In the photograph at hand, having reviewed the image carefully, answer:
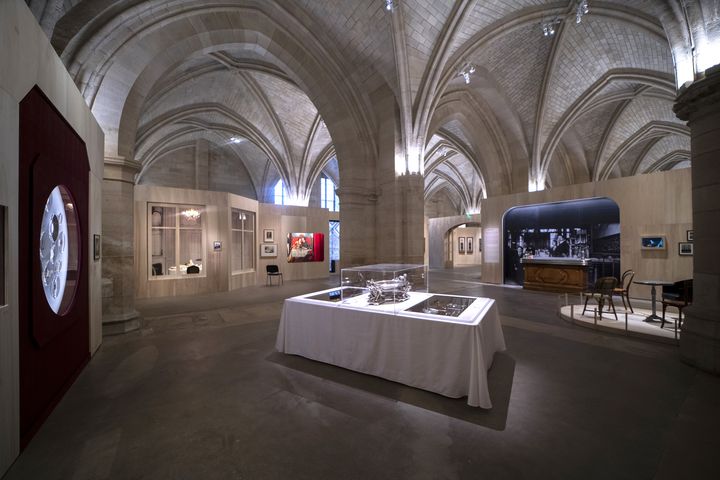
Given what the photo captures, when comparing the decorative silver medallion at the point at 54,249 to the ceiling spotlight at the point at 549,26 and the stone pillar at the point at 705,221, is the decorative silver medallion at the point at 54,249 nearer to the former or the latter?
the stone pillar at the point at 705,221

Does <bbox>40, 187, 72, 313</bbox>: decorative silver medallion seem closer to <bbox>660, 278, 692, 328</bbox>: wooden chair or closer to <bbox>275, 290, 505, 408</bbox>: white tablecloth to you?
<bbox>275, 290, 505, 408</bbox>: white tablecloth

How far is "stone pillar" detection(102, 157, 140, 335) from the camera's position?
5.32 m

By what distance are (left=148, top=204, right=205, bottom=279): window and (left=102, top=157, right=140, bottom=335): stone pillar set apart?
→ 3.90m

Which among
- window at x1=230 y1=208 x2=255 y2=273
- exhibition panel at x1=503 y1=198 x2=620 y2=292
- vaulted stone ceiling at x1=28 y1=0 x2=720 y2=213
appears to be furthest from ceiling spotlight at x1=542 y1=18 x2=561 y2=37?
window at x1=230 y1=208 x2=255 y2=273

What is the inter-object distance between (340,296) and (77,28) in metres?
6.47

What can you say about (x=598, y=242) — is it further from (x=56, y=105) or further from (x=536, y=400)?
(x=56, y=105)

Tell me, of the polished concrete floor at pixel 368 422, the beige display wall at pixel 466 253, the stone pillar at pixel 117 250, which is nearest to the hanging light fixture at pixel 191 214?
the stone pillar at pixel 117 250

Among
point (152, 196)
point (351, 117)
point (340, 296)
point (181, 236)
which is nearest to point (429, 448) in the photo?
point (340, 296)

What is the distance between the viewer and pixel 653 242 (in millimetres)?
7934

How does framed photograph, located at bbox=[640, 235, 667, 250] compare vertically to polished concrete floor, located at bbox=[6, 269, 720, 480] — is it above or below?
above

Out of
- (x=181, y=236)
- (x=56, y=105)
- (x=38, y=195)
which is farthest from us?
(x=181, y=236)

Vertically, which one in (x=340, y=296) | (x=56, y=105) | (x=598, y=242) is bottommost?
(x=340, y=296)

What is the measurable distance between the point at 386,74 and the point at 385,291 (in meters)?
7.75

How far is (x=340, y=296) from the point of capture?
411cm
